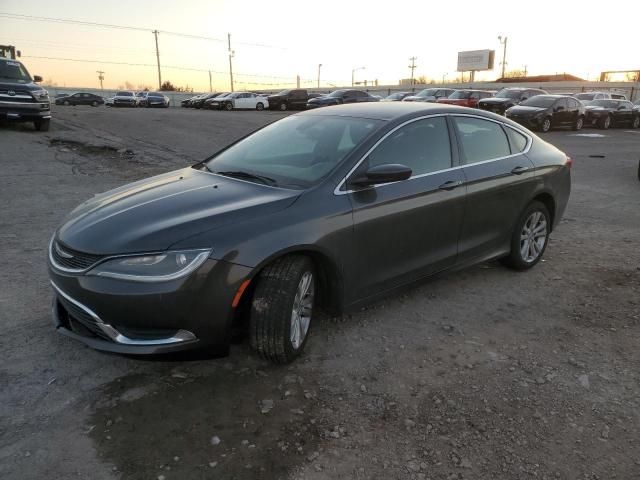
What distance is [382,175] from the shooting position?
347 cm

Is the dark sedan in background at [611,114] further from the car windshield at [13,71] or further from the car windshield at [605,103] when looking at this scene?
the car windshield at [13,71]

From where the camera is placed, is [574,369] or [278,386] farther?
[574,369]

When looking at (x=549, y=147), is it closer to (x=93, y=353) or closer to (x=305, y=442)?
(x=305, y=442)

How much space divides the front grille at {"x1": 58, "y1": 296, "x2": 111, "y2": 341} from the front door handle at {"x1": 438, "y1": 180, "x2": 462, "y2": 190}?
2.60 meters

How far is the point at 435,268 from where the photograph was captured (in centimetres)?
417

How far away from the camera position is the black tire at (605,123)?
85.9 feet

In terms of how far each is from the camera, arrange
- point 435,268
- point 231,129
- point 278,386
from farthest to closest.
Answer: point 231,129 < point 435,268 < point 278,386

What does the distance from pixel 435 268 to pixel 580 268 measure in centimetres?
205

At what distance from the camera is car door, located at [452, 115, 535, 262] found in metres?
4.38

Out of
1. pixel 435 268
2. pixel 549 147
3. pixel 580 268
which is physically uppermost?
pixel 549 147

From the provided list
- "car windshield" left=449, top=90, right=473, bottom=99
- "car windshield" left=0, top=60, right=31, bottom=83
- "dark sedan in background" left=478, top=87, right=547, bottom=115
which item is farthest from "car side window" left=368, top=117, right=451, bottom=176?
"car windshield" left=449, top=90, right=473, bottom=99

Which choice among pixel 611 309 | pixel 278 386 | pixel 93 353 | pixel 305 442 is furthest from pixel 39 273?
pixel 611 309

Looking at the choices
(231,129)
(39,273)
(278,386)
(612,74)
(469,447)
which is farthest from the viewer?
(612,74)

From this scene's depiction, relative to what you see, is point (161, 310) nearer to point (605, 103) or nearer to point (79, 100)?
point (605, 103)
